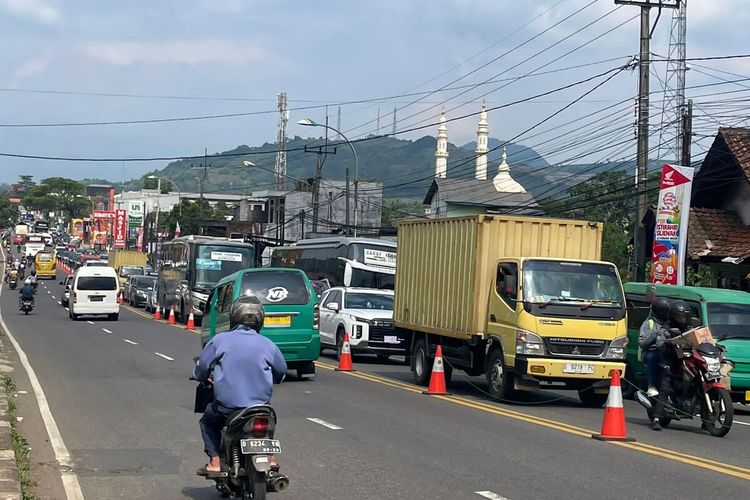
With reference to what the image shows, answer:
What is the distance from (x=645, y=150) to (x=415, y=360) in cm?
1010

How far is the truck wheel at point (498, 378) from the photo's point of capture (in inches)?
687

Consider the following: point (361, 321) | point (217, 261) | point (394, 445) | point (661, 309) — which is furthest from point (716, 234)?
point (394, 445)

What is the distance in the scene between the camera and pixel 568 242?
18.9 metres

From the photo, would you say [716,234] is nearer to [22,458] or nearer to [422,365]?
[422,365]

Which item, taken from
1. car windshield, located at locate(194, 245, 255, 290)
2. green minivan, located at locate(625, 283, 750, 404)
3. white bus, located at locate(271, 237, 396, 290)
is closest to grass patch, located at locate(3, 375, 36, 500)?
green minivan, located at locate(625, 283, 750, 404)

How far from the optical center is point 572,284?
17.5 metres

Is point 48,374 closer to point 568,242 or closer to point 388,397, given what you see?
point 388,397

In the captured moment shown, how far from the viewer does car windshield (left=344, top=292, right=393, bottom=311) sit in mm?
27812

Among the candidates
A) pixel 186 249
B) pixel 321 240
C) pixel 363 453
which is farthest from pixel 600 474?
pixel 186 249

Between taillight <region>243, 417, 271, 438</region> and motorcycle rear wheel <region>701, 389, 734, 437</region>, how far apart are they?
25.7 feet

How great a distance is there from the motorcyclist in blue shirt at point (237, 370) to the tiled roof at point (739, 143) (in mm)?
26878

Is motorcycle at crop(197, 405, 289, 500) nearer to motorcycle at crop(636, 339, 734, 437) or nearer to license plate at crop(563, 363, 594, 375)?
motorcycle at crop(636, 339, 734, 437)

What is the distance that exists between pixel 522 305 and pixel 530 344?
24.6 inches

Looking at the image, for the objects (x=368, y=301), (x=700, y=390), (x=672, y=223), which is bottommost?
(x=700, y=390)
